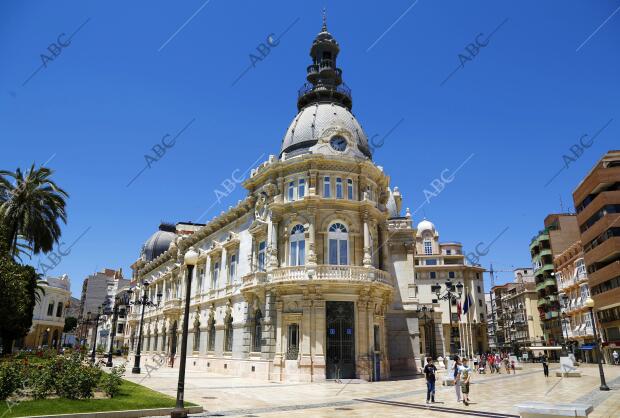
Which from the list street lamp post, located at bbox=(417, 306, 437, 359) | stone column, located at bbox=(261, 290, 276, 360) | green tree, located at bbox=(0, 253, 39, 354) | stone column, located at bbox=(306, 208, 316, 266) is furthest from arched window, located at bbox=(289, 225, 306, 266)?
street lamp post, located at bbox=(417, 306, 437, 359)

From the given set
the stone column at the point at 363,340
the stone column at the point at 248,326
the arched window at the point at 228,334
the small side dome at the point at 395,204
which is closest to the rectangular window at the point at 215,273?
the arched window at the point at 228,334

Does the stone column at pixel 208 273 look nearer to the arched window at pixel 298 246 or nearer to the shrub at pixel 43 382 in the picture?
the arched window at pixel 298 246

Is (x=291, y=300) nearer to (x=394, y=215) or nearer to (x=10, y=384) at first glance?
(x=10, y=384)

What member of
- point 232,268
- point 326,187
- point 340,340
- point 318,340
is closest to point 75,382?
point 318,340

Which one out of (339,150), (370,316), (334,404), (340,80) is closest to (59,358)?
(334,404)

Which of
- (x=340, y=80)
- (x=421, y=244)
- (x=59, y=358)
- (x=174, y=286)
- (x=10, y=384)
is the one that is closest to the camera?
(x=10, y=384)

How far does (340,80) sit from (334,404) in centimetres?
2912

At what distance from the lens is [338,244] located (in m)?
31.3

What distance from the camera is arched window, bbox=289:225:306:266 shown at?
31.1 metres

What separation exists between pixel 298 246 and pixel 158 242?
4524 centimetres

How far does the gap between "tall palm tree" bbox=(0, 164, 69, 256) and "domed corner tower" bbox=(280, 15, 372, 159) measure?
20.8 metres

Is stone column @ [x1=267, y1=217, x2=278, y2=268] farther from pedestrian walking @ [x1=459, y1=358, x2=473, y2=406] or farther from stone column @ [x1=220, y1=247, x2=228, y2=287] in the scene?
pedestrian walking @ [x1=459, y1=358, x2=473, y2=406]

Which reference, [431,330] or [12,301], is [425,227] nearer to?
[431,330]

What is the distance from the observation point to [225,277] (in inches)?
1566
